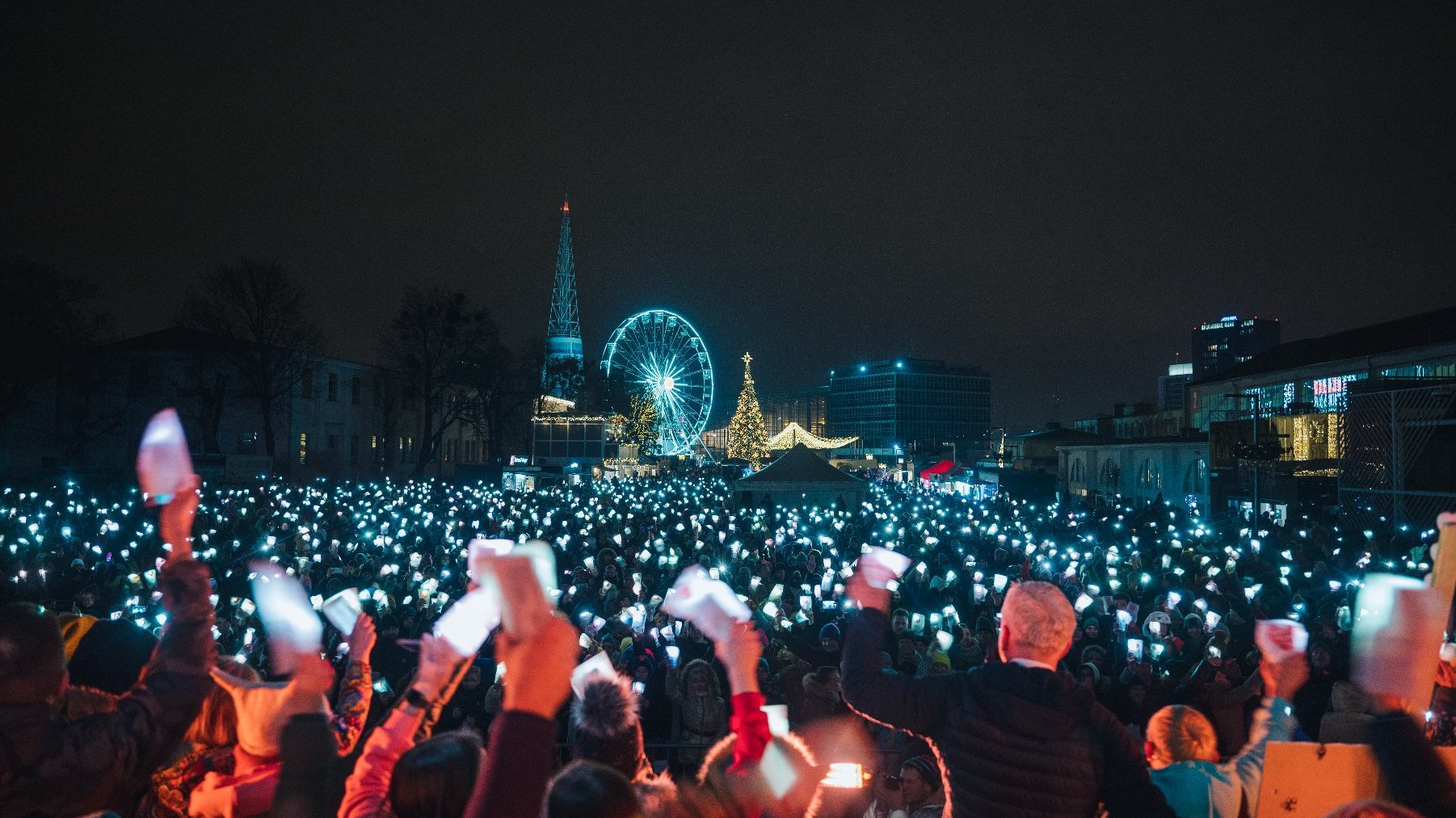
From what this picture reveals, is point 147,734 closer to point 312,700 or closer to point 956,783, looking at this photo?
point 312,700

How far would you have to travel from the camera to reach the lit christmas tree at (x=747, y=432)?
74.3 metres

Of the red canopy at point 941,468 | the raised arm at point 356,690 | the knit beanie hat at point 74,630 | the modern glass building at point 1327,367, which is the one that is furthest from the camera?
the red canopy at point 941,468

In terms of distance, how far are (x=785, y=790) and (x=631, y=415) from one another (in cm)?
6101

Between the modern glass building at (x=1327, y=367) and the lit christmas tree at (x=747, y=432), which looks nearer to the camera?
the modern glass building at (x=1327, y=367)

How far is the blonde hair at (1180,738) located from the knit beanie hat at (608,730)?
1902 mm

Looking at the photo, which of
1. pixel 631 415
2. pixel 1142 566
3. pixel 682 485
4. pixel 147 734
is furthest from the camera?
pixel 631 415

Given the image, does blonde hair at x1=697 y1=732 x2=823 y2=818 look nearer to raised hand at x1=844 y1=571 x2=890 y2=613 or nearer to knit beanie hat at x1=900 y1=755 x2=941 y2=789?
raised hand at x1=844 y1=571 x2=890 y2=613

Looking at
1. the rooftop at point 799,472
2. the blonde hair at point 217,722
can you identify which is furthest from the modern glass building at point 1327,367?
the blonde hair at point 217,722

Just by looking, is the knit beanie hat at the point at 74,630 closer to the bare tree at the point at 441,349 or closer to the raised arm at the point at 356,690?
the raised arm at the point at 356,690

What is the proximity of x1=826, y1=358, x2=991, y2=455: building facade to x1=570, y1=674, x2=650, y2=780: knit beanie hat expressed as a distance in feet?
455

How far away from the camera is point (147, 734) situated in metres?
2.40

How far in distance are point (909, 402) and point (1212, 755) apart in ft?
472

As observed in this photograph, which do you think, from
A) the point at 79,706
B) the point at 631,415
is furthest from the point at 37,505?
the point at 631,415

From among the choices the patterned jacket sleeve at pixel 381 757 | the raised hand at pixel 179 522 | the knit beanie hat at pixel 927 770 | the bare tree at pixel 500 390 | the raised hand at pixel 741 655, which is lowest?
the knit beanie hat at pixel 927 770
